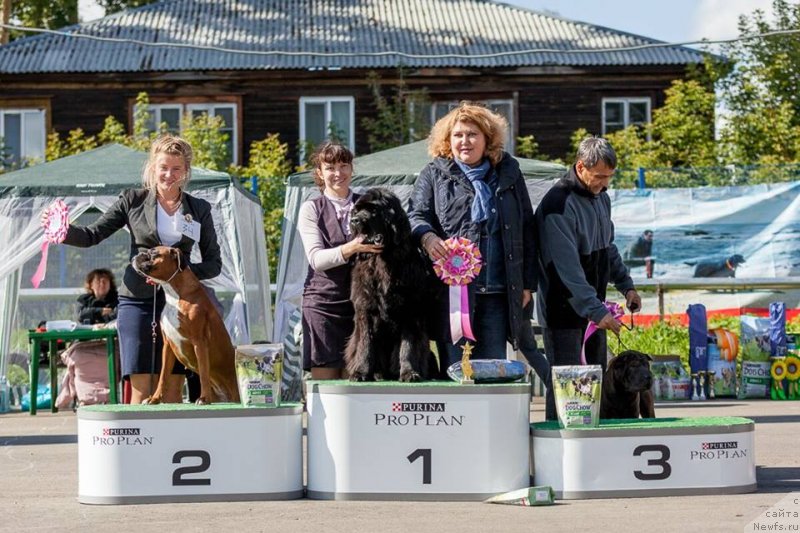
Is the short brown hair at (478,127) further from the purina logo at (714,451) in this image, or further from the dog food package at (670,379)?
the dog food package at (670,379)

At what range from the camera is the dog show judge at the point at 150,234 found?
5906mm

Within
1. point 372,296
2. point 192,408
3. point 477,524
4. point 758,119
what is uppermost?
point 758,119

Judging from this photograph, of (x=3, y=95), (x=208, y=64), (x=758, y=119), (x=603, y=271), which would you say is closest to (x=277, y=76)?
(x=208, y=64)

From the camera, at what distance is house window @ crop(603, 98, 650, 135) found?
23538 mm

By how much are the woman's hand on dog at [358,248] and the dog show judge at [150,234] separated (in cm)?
76

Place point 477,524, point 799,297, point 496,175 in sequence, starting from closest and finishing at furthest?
1. point 477,524
2. point 496,175
3. point 799,297

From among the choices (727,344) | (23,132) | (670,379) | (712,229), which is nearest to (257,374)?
(670,379)

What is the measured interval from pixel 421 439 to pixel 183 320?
4.12ft

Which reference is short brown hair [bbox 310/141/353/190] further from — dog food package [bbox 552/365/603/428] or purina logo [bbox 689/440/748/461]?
purina logo [bbox 689/440/748/461]

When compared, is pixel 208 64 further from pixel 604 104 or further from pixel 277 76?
pixel 604 104

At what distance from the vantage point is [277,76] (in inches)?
921

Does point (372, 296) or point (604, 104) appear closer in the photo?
point (372, 296)

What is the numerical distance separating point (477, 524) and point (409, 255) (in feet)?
4.15

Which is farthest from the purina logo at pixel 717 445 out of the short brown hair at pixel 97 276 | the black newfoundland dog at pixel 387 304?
the short brown hair at pixel 97 276
